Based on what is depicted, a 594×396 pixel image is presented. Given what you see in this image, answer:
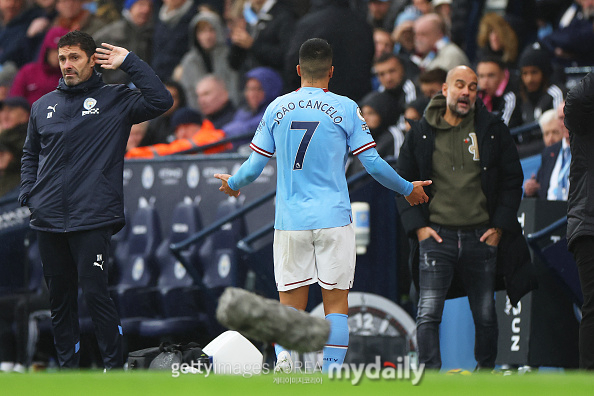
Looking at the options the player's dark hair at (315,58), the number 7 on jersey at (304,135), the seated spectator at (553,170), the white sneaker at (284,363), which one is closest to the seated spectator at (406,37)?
the seated spectator at (553,170)

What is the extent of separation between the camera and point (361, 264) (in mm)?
10539

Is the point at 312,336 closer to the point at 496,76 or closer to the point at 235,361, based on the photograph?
the point at 235,361

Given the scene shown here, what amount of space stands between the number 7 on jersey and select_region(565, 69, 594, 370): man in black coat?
63.0 inches

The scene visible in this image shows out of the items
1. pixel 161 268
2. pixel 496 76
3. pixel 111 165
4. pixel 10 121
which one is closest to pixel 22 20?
pixel 10 121

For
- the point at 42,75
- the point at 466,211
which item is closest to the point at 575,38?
the point at 466,211

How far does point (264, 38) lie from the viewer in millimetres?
13781

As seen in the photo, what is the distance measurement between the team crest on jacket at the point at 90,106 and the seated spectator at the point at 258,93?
15.7ft

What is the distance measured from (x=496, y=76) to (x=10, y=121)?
20.6ft

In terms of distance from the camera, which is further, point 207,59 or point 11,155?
point 207,59

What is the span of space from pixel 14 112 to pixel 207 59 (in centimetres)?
260

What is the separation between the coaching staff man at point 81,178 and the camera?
7.98m

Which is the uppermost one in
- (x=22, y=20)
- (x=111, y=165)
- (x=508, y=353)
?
(x=22, y=20)

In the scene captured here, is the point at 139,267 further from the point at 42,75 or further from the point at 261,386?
the point at 261,386

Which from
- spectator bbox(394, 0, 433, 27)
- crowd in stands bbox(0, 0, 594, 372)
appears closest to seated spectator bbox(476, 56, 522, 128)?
crowd in stands bbox(0, 0, 594, 372)
